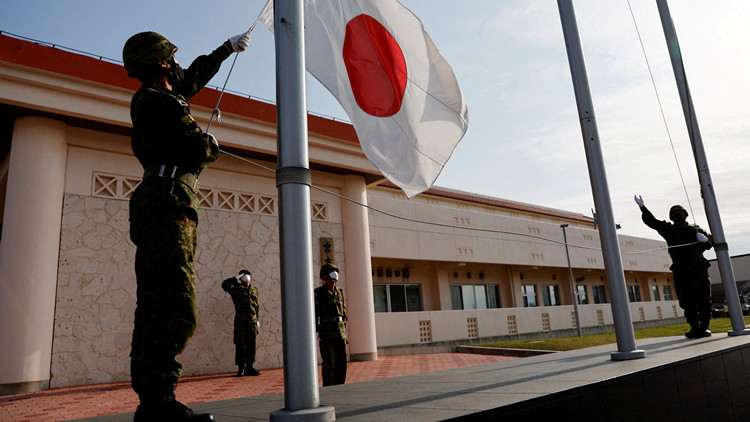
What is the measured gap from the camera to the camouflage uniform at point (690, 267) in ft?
21.2

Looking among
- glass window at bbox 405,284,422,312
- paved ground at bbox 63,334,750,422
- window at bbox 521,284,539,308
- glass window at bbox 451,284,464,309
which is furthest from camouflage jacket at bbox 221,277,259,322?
window at bbox 521,284,539,308

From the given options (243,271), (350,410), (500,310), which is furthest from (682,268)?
(500,310)

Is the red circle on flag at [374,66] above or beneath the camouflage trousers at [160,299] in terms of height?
above

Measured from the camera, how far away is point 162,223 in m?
2.40

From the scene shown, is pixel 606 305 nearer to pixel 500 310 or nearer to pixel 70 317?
pixel 500 310

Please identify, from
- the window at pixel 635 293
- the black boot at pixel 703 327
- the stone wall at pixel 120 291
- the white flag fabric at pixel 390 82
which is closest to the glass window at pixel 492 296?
the window at pixel 635 293

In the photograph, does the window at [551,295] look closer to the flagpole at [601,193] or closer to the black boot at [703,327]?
the black boot at [703,327]

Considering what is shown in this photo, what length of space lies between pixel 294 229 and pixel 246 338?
7.72 metres

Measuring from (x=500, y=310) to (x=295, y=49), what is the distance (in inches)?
713

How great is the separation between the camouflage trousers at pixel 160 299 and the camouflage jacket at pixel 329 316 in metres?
4.39

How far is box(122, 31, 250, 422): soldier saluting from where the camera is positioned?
2.26 meters

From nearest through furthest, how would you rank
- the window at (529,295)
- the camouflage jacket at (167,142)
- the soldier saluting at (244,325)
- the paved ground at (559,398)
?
the paved ground at (559,398), the camouflage jacket at (167,142), the soldier saluting at (244,325), the window at (529,295)

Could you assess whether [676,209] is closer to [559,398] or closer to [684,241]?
[684,241]

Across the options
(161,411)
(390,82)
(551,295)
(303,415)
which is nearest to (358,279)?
(390,82)
